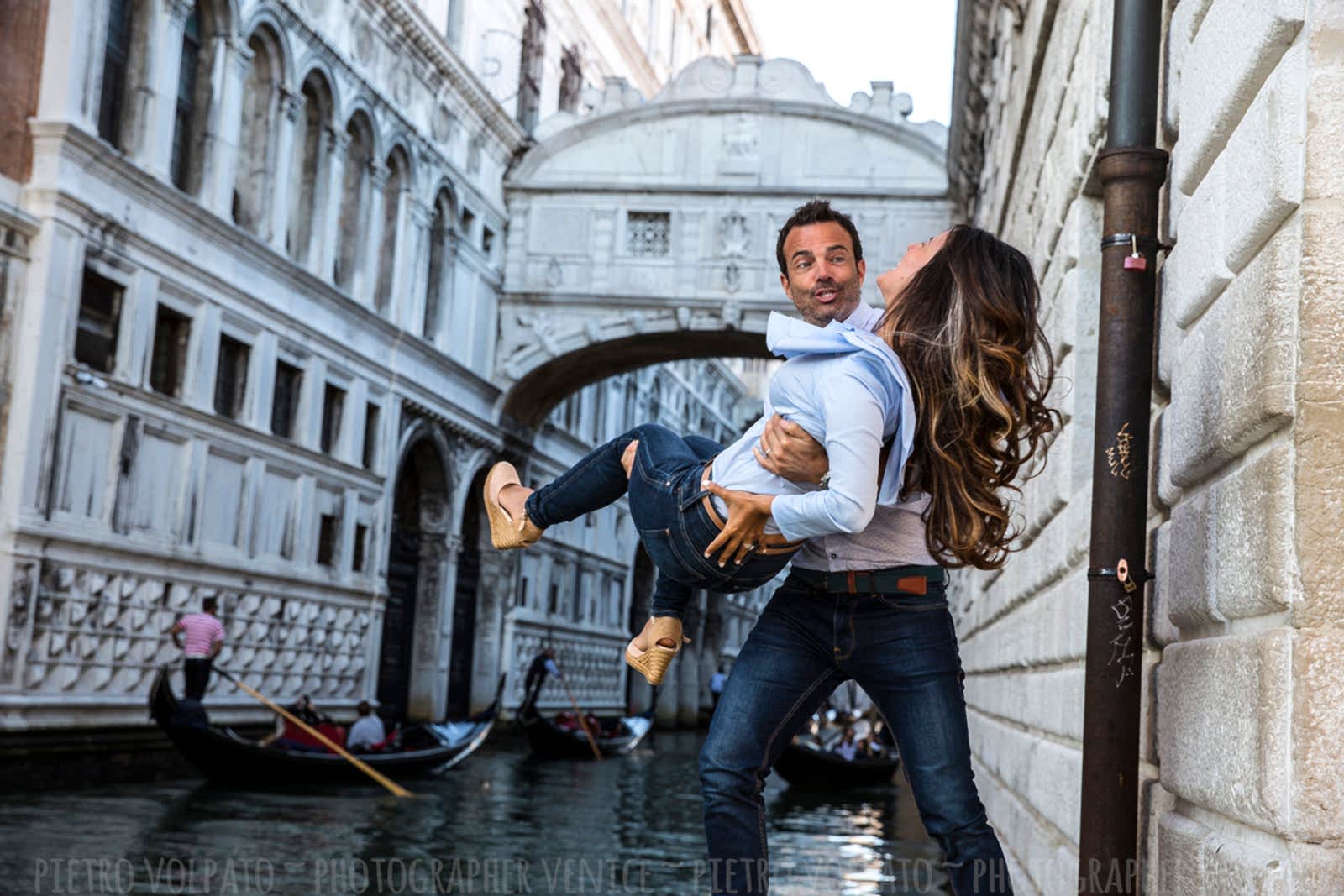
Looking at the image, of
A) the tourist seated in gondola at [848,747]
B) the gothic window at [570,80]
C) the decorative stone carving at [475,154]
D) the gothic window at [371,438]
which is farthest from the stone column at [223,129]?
the gothic window at [570,80]

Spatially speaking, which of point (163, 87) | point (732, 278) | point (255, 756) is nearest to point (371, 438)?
point (732, 278)

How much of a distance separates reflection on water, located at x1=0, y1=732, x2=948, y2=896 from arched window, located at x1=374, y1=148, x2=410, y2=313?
5670 mm

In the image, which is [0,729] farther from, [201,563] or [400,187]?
[400,187]

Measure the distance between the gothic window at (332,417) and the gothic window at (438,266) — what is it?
2429 millimetres

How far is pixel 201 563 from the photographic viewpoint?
514 inches

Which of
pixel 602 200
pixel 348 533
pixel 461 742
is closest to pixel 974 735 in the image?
pixel 461 742

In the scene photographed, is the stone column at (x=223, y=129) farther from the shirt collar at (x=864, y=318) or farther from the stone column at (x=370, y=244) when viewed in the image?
the shirt collar at (x=864, y=318)

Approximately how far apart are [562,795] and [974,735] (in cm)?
579

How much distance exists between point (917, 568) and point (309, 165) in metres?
13.7

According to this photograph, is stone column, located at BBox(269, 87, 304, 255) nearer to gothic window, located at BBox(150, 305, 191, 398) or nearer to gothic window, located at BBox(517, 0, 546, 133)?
gothic window, located at BBox(150, 305, 191, 398)

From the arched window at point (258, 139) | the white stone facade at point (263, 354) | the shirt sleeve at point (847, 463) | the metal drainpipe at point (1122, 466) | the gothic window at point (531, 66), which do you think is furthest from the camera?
the gothic window at point (531, 66)

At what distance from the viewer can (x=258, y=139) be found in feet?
47.0

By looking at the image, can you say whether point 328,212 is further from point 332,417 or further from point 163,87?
point 163,87

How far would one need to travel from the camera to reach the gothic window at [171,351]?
501 inches
